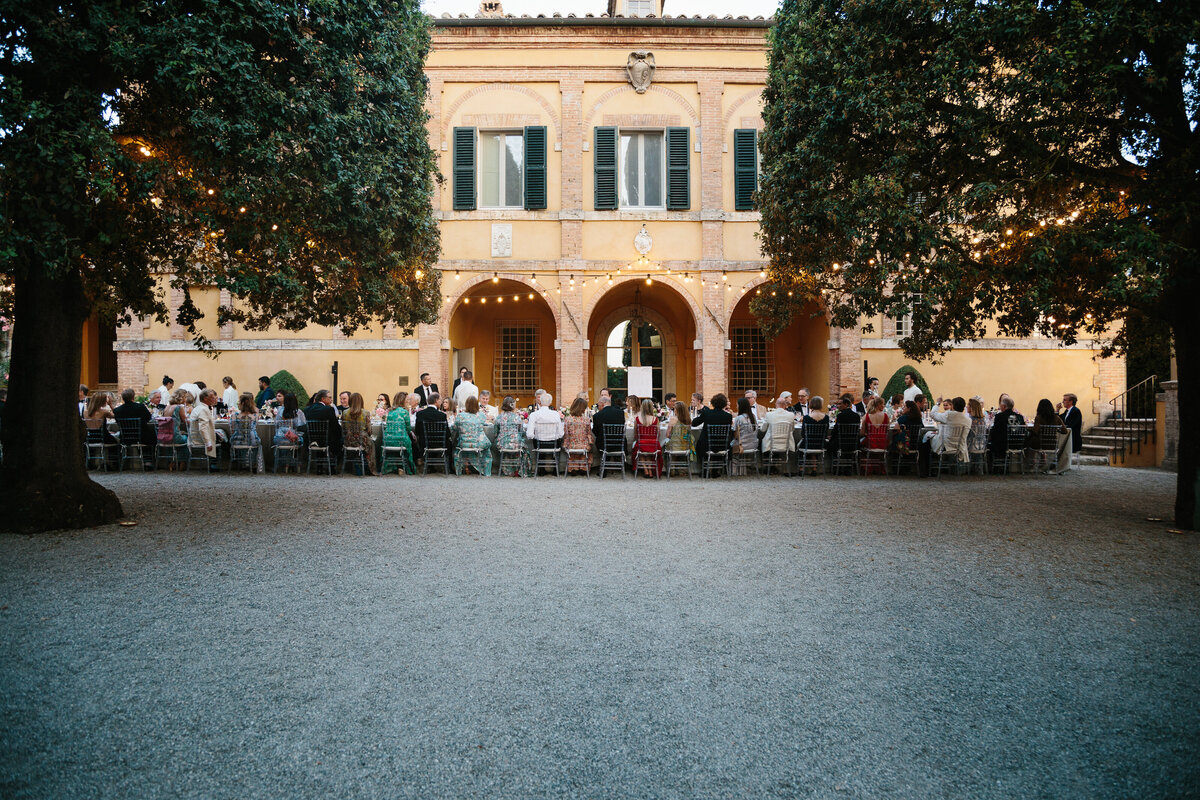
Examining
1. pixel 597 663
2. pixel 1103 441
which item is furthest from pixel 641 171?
pixel 597 663

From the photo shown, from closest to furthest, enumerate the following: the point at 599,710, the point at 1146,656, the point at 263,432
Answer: the point at 599,710 < the point at 1146,656 < the point at 263,432

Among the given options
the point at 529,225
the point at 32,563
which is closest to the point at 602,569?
the point at 32,563

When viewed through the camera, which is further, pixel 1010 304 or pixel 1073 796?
pixel 1010 304

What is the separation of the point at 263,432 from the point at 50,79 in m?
7.39

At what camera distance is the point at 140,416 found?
11547mm

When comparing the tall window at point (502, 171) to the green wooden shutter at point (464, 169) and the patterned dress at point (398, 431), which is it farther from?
the patterned dress at point (398, 431)

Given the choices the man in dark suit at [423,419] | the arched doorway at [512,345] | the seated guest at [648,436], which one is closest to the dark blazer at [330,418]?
the man in dark suit at [423,419]

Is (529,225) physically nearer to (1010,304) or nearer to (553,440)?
(553,440)

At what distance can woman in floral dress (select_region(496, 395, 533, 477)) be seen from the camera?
37.5 feet

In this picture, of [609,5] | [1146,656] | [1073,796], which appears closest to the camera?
[1073,796]

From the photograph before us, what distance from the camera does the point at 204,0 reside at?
18.3 feet

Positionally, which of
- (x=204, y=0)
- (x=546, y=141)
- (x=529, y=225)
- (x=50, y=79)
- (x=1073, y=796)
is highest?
(x=546, y=141)

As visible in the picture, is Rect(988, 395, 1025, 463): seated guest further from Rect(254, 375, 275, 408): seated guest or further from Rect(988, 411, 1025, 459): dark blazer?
Rect(254, 375, 275, 408): seated guest

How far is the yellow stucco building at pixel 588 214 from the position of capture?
54.4ft
